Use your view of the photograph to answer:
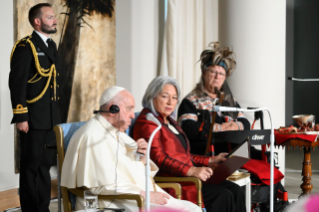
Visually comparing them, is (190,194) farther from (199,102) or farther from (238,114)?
(238,114)

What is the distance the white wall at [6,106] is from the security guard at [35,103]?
347 millimetres

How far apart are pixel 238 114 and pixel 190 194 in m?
1.38

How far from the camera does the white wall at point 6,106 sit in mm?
3299

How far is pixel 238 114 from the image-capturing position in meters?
3.61

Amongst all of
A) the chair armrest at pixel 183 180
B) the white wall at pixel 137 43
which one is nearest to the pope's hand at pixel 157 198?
the chair armrest at pixel 183 180

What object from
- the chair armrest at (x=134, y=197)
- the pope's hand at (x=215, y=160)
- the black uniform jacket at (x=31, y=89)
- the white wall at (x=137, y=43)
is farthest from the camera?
the white wall at (x=137, y=43)

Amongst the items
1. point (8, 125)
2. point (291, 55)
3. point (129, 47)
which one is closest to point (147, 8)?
point (129, 47)

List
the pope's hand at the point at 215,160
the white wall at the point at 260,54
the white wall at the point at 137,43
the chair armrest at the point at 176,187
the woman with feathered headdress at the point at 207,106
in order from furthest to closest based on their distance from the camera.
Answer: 1. the white wall at the point at 137,43
2. the white wall at the point at 260,54
3. the woman with feathered headdress at the point at 207,106
4. the pope's hand at the point at 215,160
5. the chair armrest at the point at 176,187

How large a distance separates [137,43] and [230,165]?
9.20 feet

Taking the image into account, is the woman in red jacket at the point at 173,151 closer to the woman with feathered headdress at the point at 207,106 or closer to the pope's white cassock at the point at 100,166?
the pope's white cassock at the point at 100,166

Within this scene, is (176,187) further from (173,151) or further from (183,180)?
(173,151)

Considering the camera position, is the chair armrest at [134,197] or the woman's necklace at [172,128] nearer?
the chair armrest at [134,197]

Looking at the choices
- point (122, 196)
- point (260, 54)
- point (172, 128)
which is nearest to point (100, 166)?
point (122, 196)

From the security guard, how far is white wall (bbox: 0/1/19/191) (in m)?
0.35
